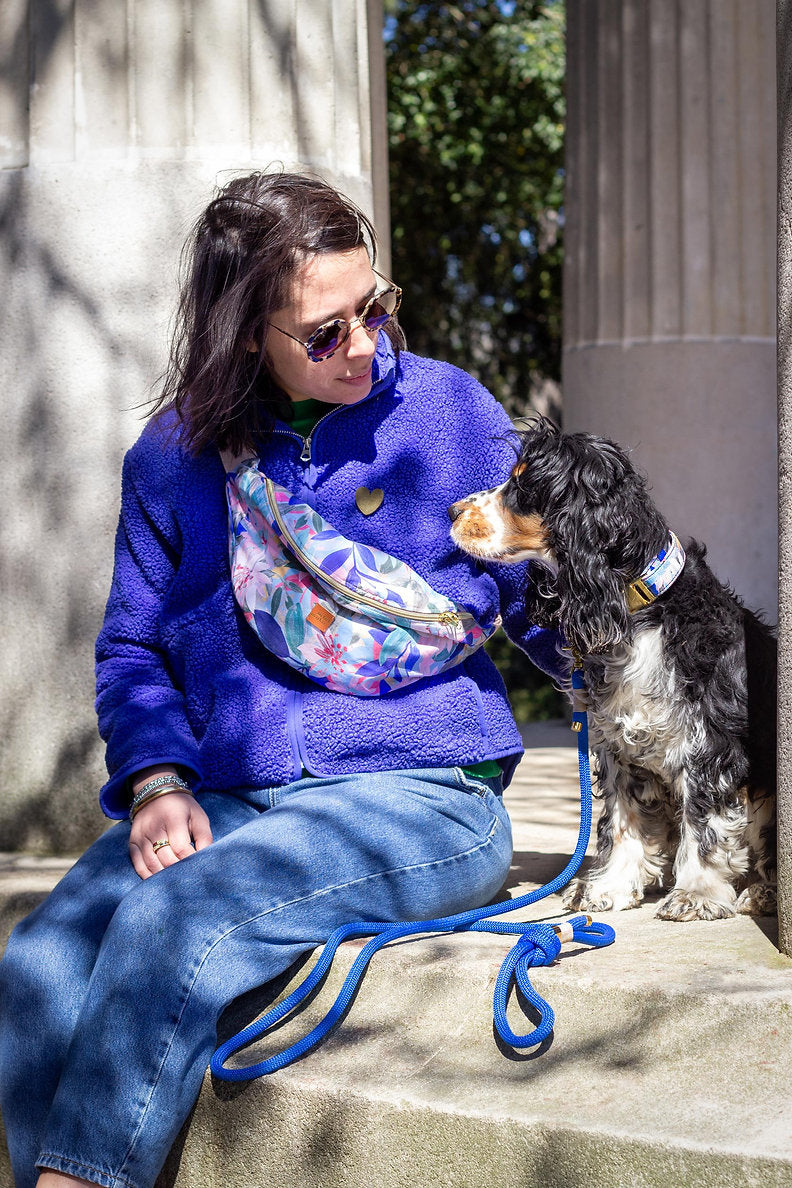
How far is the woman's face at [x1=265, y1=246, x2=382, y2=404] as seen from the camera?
2.86 meters

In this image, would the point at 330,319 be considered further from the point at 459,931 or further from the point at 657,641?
the point at 459,931

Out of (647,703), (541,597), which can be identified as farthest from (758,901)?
(541,597)

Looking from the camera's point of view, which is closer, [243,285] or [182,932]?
[182,932]

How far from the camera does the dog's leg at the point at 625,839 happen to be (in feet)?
10.4

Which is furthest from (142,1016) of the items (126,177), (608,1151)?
(126,177)

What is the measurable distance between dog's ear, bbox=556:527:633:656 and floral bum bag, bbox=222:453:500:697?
0.25 metres

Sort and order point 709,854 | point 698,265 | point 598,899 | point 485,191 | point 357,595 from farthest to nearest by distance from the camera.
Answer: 1. point 485,191
2. point 698,265
3. point 598,899
4. point 709,854
5. point 357,595

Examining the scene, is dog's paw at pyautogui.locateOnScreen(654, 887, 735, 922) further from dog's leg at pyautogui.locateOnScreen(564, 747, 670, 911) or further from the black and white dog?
dog's leg at pyautogui.locateOnScreen(564, 747, 670, 911)

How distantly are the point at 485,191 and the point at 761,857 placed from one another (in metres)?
12.3

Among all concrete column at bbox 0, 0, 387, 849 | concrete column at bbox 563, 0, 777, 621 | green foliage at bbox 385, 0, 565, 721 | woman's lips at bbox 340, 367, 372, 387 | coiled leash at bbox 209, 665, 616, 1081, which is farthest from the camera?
green foliage at bbox 385, 0, 565, 721

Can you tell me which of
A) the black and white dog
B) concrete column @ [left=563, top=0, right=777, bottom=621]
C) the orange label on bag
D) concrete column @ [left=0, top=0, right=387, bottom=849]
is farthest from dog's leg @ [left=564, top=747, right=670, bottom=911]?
concrete column @ [left=563, top=0, right=777, bottom=621]

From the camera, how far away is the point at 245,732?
291 centimetres

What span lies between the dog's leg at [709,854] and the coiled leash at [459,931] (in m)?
0.27

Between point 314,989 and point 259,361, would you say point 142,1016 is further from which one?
point 259,361
